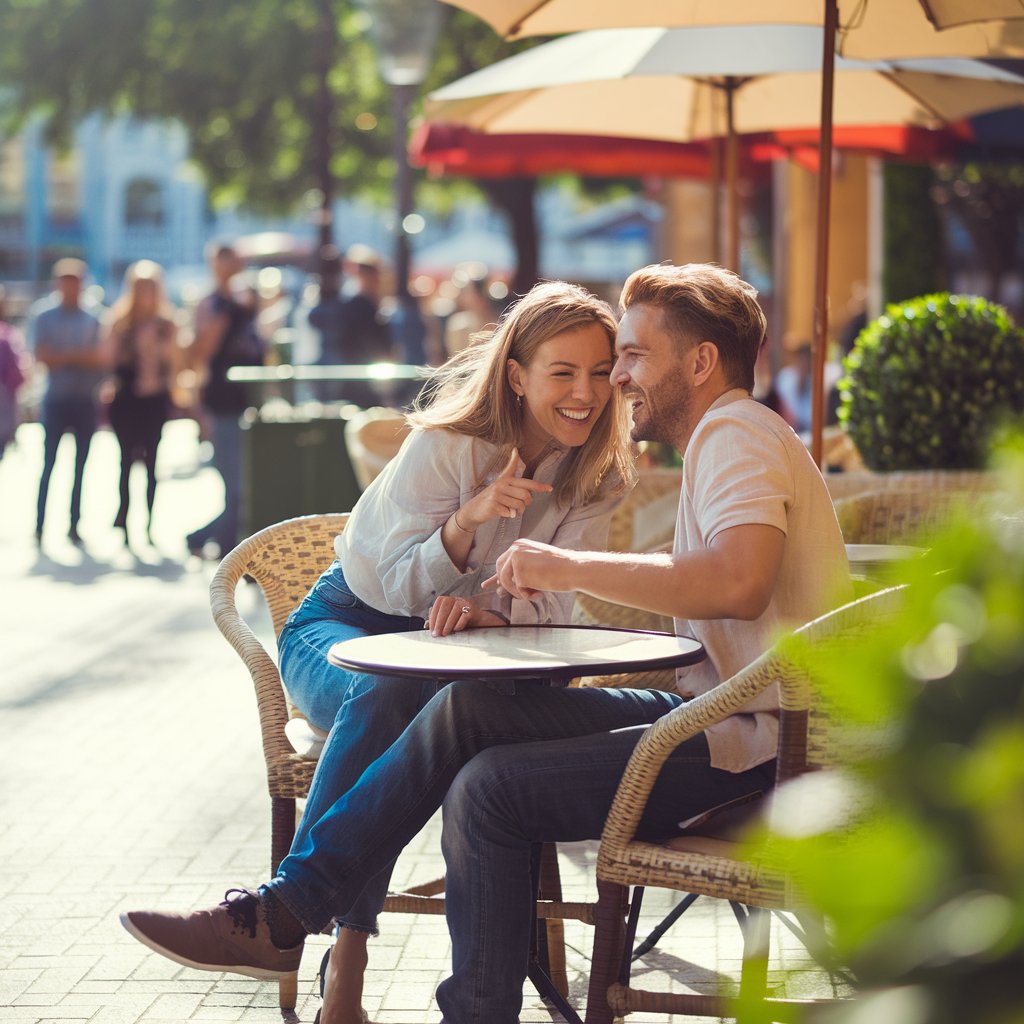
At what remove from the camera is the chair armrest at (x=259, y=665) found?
3477 millimetres

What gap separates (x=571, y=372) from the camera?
3.53m

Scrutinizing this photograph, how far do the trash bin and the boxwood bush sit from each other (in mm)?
4327

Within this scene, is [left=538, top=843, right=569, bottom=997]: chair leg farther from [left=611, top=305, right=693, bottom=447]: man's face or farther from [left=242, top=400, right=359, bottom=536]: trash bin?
[left=242, top=400, right=359, bottom=536]: trash bin

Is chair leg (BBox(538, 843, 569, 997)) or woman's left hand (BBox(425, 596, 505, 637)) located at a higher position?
woman's left hand (BBox(425, 596, 505, 637))

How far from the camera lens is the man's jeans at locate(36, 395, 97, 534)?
1201cm

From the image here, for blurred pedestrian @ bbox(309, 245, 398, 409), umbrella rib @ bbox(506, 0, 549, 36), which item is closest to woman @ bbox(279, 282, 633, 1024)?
umbrella rib @ bbox(506, 0, 549, 36)

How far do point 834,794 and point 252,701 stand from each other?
609 cm

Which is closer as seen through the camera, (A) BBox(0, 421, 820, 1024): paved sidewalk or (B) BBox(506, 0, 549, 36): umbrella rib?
(A) BBox(0, 421, 820, 1024): paved sidewalk

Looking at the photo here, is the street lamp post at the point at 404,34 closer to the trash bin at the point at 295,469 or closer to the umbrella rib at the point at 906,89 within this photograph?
the trash bin at the point at 295,469

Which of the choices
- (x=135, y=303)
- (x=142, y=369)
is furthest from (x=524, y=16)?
(x=142, y=369)

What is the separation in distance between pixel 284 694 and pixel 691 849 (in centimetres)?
125

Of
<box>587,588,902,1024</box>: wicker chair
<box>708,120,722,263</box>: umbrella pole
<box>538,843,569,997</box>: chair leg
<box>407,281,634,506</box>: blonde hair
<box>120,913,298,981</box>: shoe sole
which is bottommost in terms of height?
<box>538,843,569,997</box>: chair leg

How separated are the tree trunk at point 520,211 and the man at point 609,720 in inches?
880

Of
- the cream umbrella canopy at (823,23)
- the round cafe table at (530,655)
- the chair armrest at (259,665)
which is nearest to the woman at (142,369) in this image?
the cream umbrella canopy at (823,23)
